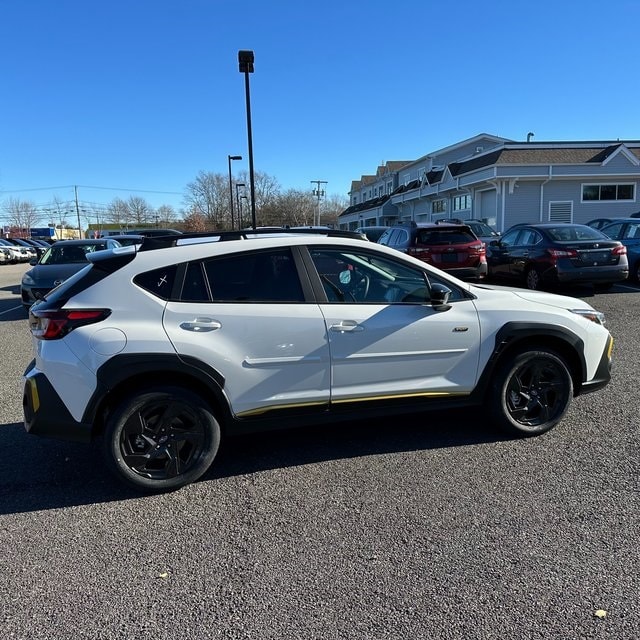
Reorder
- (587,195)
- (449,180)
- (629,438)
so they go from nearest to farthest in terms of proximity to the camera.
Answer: (629,438)
(587,195)
(449,180)

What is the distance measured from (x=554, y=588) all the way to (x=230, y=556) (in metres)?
1.64

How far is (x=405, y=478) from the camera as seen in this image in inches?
143

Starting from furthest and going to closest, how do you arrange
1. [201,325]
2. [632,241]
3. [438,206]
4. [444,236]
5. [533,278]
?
[438,206], [632,241], [444,236], [533,278], [201,325]

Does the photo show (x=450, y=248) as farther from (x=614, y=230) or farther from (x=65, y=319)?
(x=65, y=319)

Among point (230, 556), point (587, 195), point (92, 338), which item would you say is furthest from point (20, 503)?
point (587, 195)

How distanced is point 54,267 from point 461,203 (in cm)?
2805

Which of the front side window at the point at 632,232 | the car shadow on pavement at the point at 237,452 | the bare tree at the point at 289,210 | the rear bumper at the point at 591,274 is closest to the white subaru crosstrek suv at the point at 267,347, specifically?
the car shadow on pavement at the point at 237,452

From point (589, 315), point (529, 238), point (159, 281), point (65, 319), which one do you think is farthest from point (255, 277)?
point (529, 238)

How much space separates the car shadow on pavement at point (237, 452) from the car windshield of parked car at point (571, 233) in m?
7.85

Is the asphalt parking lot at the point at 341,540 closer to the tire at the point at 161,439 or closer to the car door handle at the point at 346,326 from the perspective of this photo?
the tire at the point at 161,439

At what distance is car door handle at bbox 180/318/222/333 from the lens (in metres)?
3.47

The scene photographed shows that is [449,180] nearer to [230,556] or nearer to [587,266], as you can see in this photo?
[587,266]

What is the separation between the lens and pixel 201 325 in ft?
11.4

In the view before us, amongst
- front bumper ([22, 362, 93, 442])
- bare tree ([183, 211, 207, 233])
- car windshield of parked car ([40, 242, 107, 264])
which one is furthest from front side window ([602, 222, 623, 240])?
bare tree ([183, 211, 207, 233])
